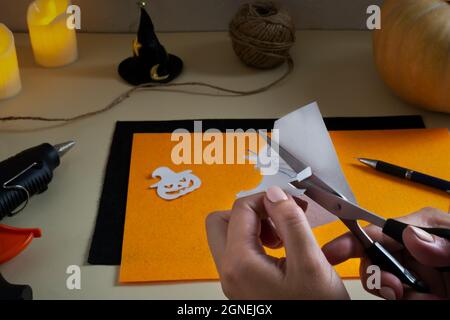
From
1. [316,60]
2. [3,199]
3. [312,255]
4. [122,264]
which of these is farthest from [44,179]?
[316,60]

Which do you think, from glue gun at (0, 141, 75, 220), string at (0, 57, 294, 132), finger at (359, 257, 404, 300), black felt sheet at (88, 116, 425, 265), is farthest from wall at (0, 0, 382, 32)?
finger at (359, 257, 404, 300)

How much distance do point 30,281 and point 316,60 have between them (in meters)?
0.60

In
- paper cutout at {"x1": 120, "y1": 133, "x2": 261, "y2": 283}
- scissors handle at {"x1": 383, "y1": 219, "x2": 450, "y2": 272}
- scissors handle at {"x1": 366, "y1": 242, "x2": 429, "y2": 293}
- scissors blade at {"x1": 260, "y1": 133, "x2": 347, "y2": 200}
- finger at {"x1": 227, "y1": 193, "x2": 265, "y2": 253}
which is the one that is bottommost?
paper cutout at {"x1": 120, "y1": 133, "x2": 261, "y2": 283}

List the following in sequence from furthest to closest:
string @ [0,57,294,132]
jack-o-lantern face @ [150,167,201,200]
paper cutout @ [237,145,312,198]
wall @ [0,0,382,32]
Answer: wall @ [0,0,382,32] → string @ [0,57,294,132] → jack-o-lantern face @ [150,167,201,200] → paper cutout @ [237,145,312,198]

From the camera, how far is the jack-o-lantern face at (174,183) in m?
0.70

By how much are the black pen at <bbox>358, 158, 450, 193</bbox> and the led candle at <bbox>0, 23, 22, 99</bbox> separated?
1.74 ft

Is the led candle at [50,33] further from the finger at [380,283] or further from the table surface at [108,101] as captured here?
the finger at [380,283]

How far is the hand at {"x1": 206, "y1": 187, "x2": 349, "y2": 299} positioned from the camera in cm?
46

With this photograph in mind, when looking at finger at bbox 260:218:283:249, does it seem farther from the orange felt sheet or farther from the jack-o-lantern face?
the jack-o-lantern face

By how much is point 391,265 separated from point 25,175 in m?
0.42

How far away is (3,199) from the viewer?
645mm

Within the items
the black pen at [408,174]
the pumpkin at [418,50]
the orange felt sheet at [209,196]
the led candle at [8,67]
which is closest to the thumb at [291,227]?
the orange felt sheet at [209,196]

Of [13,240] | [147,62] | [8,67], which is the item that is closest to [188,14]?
[147,62]

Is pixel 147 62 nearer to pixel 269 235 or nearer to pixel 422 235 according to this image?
pixel 269 235
